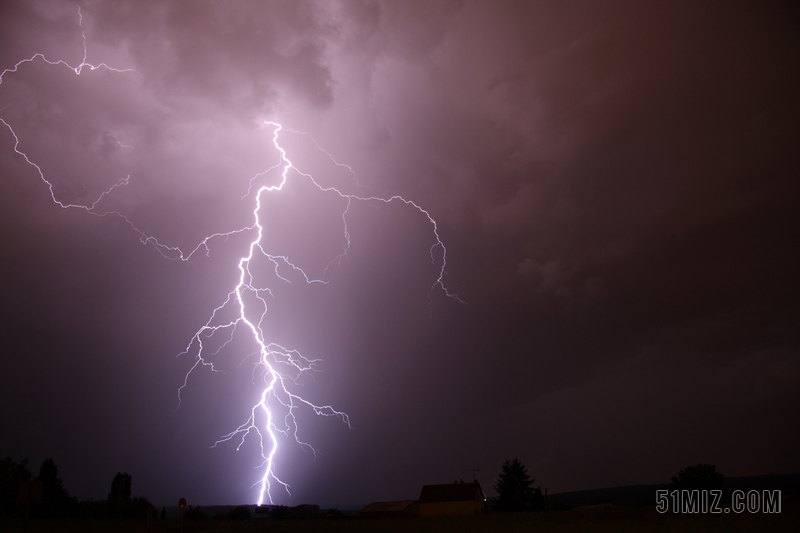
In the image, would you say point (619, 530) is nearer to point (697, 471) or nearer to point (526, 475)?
point (526, 475)

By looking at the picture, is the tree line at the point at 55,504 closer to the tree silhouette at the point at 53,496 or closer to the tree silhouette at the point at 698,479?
the tree silhouette at the point at 53,496

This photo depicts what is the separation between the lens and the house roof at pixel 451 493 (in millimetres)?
34969

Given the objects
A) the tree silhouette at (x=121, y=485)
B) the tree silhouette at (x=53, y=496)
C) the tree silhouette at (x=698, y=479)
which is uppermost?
the tree silhouette at (x=698, y=479)

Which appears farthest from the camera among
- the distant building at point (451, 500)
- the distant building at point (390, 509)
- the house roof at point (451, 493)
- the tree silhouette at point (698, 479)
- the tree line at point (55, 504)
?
the tree silhouette at point (698, 479)

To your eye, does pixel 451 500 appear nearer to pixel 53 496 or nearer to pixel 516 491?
pixel 516 491

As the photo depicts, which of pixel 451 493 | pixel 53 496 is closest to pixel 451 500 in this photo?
pixel 451 493

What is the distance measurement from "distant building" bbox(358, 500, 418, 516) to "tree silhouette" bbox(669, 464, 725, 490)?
2338 centimetres

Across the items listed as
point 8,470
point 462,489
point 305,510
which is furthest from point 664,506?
point 8,470

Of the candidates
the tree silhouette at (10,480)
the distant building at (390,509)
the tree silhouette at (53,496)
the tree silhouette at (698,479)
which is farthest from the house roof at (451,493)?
the tree silhouette at (10,480)

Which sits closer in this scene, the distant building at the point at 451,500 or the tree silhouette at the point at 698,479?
the distant building at the point at 451,500

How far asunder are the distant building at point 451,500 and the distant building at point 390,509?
168 cm

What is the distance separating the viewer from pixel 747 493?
17.5 metres

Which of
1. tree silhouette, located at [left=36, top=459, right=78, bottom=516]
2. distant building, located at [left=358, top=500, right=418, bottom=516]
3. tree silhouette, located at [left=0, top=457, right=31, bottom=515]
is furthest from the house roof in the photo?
tree silhouette, located at [left=0, top=457, right=31, bottom=515]

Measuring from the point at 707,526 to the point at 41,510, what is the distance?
110 ft
